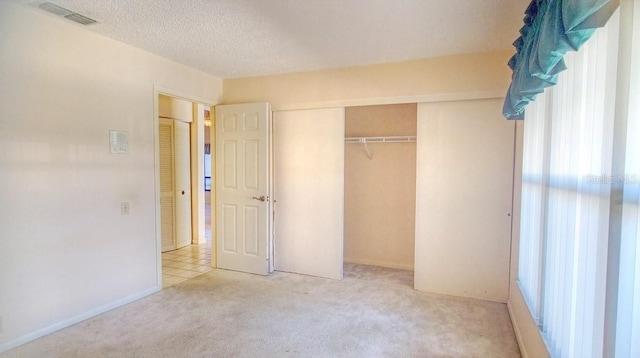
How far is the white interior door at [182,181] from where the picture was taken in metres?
5.04

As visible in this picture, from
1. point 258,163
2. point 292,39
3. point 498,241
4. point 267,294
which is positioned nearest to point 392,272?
point 498,241

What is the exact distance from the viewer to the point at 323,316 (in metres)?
2.84

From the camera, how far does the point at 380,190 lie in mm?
4293

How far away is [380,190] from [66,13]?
3.53m

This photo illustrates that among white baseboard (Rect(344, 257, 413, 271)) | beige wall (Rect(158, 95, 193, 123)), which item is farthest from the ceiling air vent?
white baseboard (Rect(344, 257, 413, 271))

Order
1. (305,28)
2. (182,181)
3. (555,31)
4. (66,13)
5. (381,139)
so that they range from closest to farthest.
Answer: (555,31) → (66,13) → (305,28) → (381,139) → (182,181)

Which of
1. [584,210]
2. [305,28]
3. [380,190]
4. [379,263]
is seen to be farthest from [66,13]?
Answer: [379,263]

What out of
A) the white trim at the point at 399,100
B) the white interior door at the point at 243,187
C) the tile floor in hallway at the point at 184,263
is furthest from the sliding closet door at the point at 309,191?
the tile floor in hallway at the point at 184,263

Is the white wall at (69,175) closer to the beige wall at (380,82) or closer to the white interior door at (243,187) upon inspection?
the white interior door at (243,187)

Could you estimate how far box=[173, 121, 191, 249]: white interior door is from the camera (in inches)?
198

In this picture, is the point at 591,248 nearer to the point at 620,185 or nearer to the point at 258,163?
the point at 620,185

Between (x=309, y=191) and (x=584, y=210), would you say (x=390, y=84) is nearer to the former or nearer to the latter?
(x=309, y=191)

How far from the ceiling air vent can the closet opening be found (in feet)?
9.24

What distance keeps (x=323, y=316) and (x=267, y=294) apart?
29.3 inches
